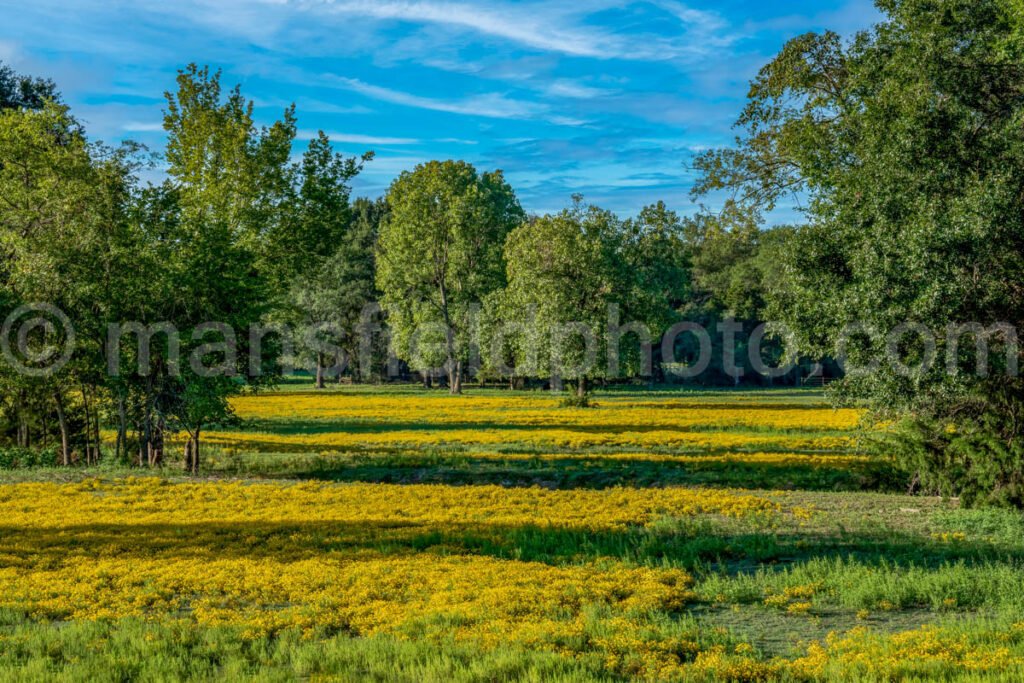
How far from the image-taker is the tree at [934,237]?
17031mm

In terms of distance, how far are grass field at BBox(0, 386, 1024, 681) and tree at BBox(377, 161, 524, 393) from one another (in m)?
48.2

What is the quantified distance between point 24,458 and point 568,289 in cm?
3435

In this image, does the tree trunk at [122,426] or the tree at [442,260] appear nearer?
the tree trunk at [122,426]

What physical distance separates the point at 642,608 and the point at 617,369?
143 ft

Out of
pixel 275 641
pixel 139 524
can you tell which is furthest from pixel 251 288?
pixel 275 641

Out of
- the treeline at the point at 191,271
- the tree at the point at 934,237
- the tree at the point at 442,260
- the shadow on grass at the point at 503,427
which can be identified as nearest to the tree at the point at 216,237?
the treeline at the point at 191,271

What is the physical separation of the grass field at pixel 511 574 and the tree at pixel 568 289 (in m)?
25.6

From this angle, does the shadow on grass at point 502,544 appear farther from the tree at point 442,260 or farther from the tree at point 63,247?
the tree at point 442,260

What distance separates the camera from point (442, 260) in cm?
7856

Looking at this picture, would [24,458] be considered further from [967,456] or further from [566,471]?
[967,456]

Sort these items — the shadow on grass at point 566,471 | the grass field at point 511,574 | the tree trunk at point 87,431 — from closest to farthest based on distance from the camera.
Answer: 1. the grass field at point 511,574
2. the shadow on grass at point 566,471
3. the tree trunk at point 87,431

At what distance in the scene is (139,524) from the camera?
1881cm

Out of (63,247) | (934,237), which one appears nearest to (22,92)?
(63,247)

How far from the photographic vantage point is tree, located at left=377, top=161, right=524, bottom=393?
76.8m
